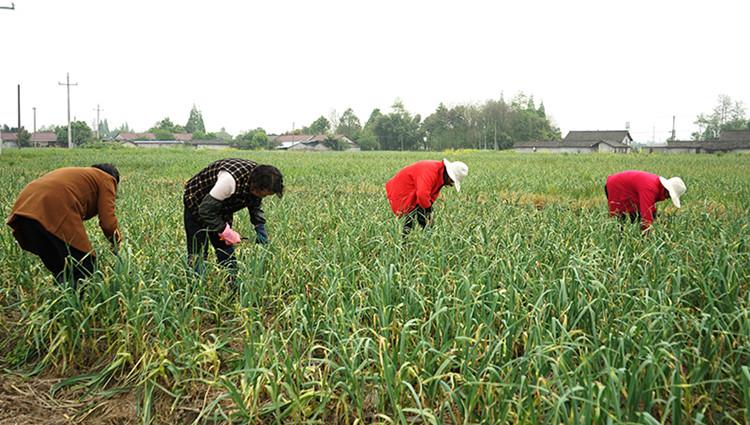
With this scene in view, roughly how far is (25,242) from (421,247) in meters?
3.00

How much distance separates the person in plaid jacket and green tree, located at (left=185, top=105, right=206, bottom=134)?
103645 mm

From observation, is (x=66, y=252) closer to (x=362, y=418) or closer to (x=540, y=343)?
(x=362, y=418)

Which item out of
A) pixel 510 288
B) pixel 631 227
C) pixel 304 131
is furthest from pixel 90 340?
pixel 304 131

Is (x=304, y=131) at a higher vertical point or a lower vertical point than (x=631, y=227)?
higher

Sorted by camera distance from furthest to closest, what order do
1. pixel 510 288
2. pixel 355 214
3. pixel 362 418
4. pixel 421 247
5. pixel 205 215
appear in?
pixel 355 214, pixel 421 247, pixel 205 215, pixel 510 288, pixel 362 418

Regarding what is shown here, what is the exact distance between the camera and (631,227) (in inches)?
221

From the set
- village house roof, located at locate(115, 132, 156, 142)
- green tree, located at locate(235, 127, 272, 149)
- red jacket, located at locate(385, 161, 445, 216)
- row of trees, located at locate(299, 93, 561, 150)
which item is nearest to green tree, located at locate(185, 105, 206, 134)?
village house roof, located at locate(115, 132, 156, 142)

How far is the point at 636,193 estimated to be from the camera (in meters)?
6.45

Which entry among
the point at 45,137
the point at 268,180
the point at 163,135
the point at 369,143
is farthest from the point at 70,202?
the point at 45,137

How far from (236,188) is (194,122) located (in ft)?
345

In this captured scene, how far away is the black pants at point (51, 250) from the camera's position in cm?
373

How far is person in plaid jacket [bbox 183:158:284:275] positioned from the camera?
13.5 feet

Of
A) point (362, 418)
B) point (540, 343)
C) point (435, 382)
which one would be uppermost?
point (540, 343)

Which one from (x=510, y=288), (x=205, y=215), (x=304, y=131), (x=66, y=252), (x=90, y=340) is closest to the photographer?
(x=510, y=288)
